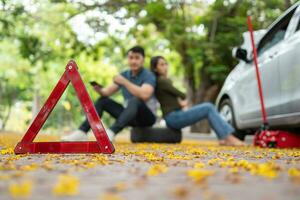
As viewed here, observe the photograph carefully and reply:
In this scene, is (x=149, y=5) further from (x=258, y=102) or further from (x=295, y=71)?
(x=295, y=71)

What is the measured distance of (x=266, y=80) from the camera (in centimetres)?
605

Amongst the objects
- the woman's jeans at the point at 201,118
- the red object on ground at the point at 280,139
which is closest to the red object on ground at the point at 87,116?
the red object on ground at the point at 280,139

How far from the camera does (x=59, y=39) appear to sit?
1395 cm

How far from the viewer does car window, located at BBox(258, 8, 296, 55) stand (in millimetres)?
6039

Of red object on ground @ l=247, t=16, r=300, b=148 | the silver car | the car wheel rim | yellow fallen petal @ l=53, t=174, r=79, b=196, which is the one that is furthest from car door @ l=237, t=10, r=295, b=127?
yellow fallen petal @ l=53, t=174, r=79, b=196

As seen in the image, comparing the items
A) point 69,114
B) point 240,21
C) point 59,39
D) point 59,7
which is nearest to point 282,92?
point 240,21

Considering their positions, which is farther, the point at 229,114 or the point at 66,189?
the point at 229,114

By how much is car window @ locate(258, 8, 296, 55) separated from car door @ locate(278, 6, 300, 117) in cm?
45

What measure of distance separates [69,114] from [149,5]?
14.0 meters

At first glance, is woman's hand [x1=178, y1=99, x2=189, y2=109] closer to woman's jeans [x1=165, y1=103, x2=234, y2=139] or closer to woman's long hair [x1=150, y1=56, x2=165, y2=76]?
woman's jeans [x1=165, y1=103, x2=234, y2=139]

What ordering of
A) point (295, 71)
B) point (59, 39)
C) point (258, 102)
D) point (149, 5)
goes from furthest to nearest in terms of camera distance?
point (59, 39)
point (149, 5)
point (258, 102)
point (295, 71)

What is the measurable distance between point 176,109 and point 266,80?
1.79m

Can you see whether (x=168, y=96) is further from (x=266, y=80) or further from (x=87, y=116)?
(x=87, y=116)

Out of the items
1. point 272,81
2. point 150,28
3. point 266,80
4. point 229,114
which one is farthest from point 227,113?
point 150,28
